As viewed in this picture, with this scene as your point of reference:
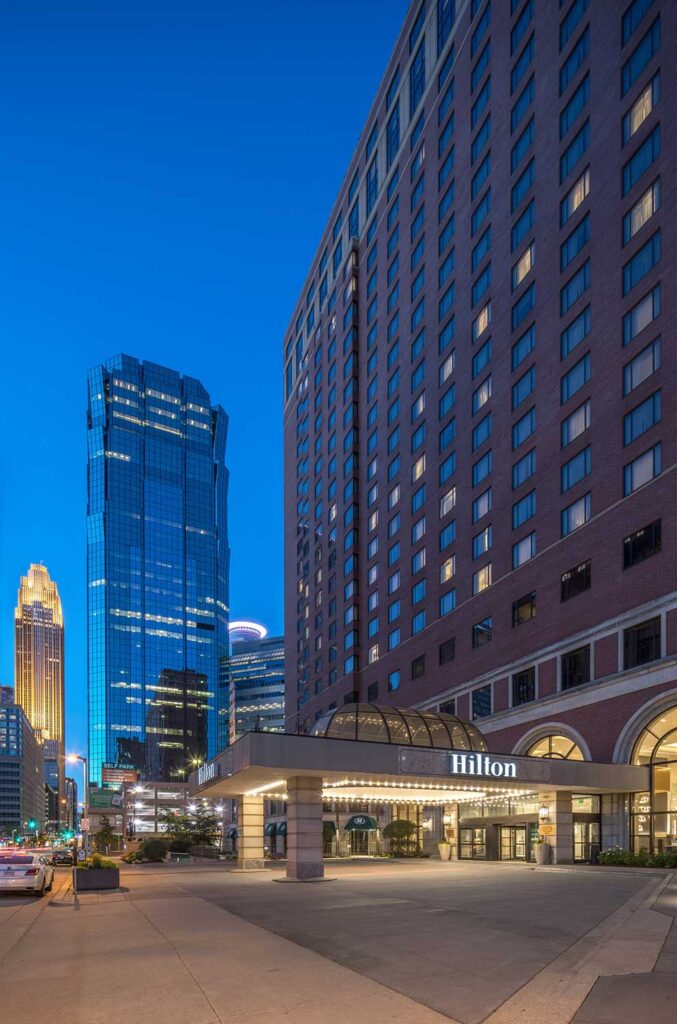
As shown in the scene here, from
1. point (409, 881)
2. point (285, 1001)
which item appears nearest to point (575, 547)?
point (409, 881)

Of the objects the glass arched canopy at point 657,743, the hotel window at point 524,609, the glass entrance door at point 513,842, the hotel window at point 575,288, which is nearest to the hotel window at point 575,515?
the hotel window at point 524,609

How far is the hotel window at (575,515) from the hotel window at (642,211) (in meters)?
14.9

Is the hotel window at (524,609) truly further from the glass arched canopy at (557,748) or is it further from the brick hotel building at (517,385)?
the glass arched canopy at (557,748)

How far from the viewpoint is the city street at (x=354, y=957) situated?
1069 centimetres

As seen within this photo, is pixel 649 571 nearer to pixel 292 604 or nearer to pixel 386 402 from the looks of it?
pixel 386 402

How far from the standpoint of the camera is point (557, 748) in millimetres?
50594

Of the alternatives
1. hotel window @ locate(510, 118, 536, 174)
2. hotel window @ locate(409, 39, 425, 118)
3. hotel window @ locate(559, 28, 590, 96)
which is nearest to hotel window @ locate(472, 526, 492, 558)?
hotel window @ locate(510, 118, 536, 174)

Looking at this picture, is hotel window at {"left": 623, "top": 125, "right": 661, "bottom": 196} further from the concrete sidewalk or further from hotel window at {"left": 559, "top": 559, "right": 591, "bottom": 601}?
the concrete sidewalk

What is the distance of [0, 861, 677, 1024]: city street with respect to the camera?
1069 centimetres

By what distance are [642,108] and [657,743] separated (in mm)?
34357

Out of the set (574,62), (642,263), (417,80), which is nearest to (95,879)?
(642,263)

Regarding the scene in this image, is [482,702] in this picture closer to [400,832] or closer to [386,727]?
[400,832]

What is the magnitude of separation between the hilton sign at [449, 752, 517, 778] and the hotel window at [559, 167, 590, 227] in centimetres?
3443

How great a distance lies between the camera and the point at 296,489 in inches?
4953
